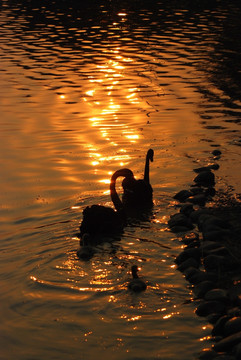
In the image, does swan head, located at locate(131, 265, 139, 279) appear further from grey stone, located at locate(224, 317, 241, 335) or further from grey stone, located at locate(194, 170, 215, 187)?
grey stone, located at locate(194, 170, 215, 187)

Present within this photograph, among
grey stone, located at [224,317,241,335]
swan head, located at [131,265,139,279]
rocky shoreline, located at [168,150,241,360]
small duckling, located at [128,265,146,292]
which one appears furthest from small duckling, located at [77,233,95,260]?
grey stone, located at [224,317,241,335]

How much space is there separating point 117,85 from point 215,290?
17.6 metres

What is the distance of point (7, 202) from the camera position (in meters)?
16.1

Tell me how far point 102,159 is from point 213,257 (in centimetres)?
729

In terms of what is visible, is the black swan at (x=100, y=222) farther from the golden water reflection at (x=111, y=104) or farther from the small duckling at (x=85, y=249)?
the golden water reflection at (x=111, y=104)

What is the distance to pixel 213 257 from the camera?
12320 mm

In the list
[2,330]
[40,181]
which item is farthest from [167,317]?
[40,181]

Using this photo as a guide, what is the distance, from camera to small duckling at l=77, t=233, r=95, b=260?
12719 mm

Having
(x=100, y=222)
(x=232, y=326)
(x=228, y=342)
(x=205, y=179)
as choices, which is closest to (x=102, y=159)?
(x=205, y=179)

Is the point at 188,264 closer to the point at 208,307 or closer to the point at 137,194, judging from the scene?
the point at 208,307

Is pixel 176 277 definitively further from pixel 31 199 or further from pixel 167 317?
pixel 31 199

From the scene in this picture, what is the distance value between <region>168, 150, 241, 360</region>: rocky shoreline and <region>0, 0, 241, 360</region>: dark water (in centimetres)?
24

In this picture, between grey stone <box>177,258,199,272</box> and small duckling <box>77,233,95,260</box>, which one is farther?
small duckling <box>77,233,95,260</box>

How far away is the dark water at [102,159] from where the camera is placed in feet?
34.9
